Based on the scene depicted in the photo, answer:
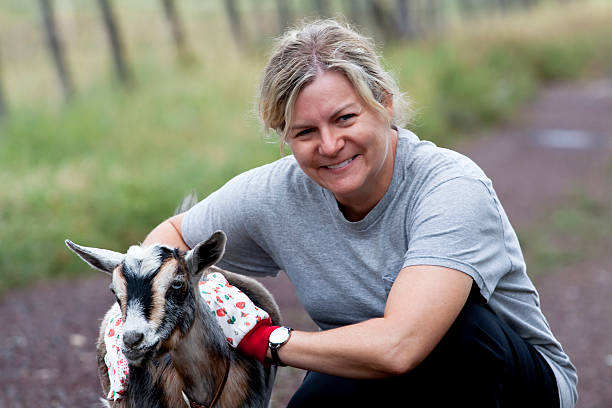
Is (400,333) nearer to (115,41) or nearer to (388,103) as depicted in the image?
(388,103)

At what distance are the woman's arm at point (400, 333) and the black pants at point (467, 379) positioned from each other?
14 cm

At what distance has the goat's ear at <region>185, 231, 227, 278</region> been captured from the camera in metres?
2.55

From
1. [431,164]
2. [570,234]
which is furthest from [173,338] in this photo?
[570,234]

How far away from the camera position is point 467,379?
103 inches

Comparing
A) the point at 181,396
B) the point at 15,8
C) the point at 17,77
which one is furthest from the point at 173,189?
the point at 15,8

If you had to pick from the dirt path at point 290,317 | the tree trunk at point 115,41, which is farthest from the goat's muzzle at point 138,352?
the tree trunk at point 115,41

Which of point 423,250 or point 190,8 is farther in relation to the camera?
point 190,8

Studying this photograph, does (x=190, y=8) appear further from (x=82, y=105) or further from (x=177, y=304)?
(x=177, y=304)

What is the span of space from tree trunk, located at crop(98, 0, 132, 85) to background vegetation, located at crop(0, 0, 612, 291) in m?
0.21

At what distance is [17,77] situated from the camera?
14.4 m

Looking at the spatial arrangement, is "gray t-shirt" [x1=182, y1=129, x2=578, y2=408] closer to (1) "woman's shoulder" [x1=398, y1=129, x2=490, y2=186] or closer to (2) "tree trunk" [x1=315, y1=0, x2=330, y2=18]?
(1) "woman's shoulder" [x1=398, y1=129, x2=490, y2=186]

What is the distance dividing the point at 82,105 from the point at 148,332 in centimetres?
814

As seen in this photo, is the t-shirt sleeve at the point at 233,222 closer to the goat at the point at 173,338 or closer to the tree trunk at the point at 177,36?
the goat at the point at 173,338

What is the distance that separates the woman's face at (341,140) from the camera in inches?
102
